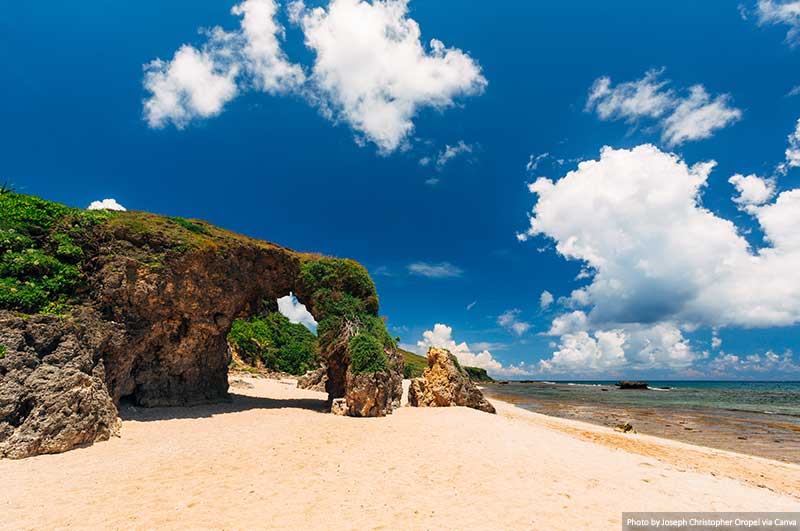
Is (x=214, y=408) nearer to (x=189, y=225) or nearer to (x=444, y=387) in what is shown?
(x=189, y=225)

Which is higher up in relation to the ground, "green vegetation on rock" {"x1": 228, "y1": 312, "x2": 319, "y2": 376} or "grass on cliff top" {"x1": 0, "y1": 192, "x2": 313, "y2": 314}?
"grass on cliff top" {"x1": 0, "y1": 192, "x2": 313, "y2": 314}

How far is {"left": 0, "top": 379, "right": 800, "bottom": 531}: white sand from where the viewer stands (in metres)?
7.50

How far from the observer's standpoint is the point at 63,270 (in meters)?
15.1

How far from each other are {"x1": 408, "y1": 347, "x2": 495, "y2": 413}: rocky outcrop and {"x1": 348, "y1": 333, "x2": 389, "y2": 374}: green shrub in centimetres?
588

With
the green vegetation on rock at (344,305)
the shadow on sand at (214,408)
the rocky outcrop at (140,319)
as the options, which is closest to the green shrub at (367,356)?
the green vegetation on rock at (344,305)

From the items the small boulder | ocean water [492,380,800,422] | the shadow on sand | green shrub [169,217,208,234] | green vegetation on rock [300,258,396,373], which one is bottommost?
ocean water [492,380,800,422]

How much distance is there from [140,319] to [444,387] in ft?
56.7

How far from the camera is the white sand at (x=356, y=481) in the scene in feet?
24.6

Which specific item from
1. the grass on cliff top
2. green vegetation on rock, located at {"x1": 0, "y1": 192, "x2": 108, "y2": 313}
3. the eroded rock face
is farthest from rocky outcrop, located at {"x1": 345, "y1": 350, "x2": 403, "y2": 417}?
green vegetation on rock, located at {"x1": 0, "y1": 192, "x2": 108, "y2": 313}

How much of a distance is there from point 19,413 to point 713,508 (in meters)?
19.0

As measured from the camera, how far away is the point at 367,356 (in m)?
19.4

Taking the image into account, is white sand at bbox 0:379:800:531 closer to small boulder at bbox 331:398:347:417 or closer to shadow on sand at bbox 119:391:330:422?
shadow on sand at bbox 119:391:330:422

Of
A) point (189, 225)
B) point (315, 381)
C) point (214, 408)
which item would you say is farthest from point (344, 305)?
point (315, 381)

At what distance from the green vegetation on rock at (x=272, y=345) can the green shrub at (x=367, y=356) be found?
24156mm
